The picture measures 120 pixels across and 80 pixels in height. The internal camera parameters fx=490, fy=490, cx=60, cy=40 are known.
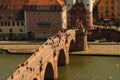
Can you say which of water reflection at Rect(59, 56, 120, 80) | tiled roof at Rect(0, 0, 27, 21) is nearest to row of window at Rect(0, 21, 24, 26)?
tiled roof at Rect(0, 0, 27, 21)

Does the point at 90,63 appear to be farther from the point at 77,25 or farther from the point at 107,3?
the point at 107,3

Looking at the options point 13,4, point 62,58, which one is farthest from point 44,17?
point 62,58

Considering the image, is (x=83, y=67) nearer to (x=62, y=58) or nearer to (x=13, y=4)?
(x=62, y=58)

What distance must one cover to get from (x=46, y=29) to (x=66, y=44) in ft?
66.2

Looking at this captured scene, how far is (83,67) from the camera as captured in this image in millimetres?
77250

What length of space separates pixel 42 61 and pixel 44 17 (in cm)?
4159

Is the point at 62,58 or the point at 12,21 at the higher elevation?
the point at 12,21

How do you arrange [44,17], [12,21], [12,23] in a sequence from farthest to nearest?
1. [12,23]
2. [12,21]
3. [44,17]

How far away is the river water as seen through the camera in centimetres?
6988

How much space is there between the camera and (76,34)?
309 ft

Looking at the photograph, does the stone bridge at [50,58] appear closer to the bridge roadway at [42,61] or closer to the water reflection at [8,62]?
the bridge roadway at [42,61]

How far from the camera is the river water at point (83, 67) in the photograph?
69.9m

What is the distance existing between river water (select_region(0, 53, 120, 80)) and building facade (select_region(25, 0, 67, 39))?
1369cm

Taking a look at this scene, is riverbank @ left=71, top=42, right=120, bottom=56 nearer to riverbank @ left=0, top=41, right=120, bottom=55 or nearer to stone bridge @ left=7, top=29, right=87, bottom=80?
riverbank @ left=0, top=41, right=120, bottom=55
